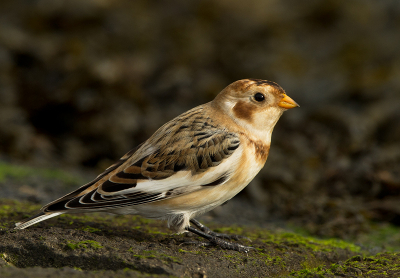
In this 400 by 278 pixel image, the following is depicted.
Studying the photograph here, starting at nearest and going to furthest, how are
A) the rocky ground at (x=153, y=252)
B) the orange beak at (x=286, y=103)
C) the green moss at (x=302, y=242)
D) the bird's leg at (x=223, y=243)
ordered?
the rocky ground at (x=153, y=252)
the bird's leg at (x=223, y=243)
the green moss at (x=302, y=242)
the orange beak at (x=286, y=103)

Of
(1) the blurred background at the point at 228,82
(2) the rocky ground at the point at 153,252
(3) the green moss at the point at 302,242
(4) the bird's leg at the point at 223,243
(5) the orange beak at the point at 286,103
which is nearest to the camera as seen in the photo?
(2) the rocky ground at the point at 153,252

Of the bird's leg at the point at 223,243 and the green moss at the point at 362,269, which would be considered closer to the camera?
the green moss at the point at 362,269

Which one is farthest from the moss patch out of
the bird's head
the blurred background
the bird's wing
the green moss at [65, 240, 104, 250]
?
the blurred background

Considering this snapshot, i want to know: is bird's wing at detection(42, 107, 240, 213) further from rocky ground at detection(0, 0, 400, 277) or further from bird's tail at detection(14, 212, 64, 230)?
rocky ground at detection(0, 0, 400, 277)

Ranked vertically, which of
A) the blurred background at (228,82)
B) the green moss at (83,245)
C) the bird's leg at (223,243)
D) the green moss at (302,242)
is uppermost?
the blurred background at (228,82)

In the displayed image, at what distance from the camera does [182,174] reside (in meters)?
3.60

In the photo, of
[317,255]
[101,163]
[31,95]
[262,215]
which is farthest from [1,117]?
[317,255]

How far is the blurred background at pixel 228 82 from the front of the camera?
6.07 m

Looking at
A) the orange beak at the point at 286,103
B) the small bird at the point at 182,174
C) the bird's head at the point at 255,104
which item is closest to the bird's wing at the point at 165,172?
the small bird at the point at 182,174

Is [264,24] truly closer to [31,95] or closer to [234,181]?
[31,95]

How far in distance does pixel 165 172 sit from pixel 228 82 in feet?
18.8

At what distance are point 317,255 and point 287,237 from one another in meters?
0.49

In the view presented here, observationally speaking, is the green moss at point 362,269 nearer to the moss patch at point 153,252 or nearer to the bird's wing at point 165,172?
the moss patch at point 153,252

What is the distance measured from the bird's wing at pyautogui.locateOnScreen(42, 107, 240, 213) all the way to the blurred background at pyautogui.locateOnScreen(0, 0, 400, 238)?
Result: 196cm
